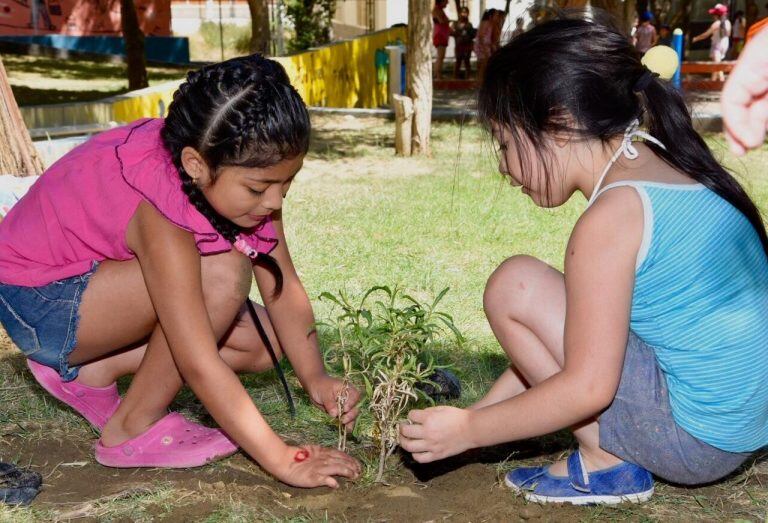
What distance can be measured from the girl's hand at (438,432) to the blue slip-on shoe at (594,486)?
29 centimetres

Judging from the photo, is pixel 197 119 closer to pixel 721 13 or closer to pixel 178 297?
pixel 178 297

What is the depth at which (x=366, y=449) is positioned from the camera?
103 inches

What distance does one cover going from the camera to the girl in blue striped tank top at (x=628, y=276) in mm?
1964

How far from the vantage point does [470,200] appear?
600 cm

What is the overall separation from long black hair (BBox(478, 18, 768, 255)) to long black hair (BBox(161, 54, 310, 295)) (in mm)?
458

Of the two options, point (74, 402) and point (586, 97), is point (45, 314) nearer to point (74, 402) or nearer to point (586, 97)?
point (74, 402)

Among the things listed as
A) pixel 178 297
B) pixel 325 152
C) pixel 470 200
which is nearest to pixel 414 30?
pixel 325 152

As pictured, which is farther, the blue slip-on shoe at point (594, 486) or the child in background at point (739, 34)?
the child in background at point (739, 34)

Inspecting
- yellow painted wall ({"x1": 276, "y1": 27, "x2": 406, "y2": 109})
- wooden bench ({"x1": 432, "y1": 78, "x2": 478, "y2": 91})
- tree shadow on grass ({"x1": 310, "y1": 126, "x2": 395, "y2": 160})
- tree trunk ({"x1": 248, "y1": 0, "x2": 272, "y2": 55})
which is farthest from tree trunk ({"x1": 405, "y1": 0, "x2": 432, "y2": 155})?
wooden bench ({"x1": 432, "y1": 78, "x2": 478, "y2": 91})

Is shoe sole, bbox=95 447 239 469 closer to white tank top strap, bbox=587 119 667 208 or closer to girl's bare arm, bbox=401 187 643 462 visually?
girl's bare arm, bbox=401 187 643 462

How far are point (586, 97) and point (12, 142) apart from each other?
302 centimetres

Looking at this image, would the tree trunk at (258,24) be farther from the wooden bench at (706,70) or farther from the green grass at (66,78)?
the wooden bench at (706,70)

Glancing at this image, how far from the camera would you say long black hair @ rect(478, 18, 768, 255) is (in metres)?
2.00

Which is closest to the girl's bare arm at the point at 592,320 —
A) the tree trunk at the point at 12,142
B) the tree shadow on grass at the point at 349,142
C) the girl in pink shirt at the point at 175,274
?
the girl in pink shirt at the point at 175,274
